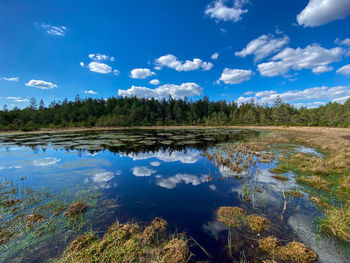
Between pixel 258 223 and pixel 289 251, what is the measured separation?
1014 mm

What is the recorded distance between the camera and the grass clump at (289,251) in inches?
124

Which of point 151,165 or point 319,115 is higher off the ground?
point 319,115

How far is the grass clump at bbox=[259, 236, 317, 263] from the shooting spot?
3.15m

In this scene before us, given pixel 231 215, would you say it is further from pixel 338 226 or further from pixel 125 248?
pixel 125 248

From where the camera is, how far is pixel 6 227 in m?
4.14

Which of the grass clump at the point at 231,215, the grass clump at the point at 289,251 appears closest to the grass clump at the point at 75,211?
the grass clump at the point at 231,215

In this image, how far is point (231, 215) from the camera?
4812mm

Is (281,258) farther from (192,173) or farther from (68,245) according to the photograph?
(192,173)

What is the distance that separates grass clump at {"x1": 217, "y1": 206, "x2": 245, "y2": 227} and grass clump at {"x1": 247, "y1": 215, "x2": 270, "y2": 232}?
29 cm

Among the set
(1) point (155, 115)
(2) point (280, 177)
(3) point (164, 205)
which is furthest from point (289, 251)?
(1) point (155, 115)

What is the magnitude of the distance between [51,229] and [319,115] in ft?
288

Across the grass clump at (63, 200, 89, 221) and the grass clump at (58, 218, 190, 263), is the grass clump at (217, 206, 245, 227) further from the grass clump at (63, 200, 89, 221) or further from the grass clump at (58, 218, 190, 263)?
the grass clump at (63, 200, 89, 221)

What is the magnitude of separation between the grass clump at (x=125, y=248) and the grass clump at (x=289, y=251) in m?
2.01

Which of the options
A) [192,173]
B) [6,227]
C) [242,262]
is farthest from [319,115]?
[6,227]
